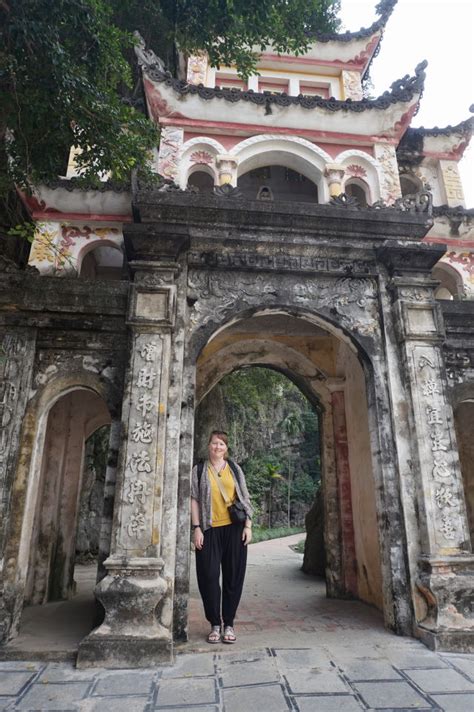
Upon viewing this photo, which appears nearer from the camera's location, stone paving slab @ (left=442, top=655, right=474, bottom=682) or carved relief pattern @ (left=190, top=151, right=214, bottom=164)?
stone paving slab @ (left=442, top=655, right=474, bottom=682)

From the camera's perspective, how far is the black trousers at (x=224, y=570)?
169 inches

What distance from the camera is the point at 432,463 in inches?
185

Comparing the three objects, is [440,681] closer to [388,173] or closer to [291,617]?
[291,617]

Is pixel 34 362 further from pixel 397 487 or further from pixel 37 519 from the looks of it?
pixel 397 487

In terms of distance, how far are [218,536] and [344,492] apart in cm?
335

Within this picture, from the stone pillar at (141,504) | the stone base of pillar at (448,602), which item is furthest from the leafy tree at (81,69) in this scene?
the stone base of pillar at (448,602)

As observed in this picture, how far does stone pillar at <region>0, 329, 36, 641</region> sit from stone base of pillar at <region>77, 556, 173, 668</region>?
108 centimetres

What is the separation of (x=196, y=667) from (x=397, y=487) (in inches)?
96.6

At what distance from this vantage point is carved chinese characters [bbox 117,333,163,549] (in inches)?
165

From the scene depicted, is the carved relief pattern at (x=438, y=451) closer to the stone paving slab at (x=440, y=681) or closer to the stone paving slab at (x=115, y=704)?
the stone paving slab at (x=440, y=681)

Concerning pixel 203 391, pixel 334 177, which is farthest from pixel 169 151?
pixel 203 391

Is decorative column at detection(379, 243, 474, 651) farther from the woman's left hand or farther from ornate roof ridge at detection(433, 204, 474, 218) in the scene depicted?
ornate roof ridge at detection(433, 204, 474, 218)

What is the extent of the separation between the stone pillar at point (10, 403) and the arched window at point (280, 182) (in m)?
6.69

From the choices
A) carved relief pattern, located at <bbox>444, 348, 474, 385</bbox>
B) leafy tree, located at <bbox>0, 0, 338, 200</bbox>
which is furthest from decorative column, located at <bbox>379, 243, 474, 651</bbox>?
leafy tree, located at <bbox>0, 0, 338, 200</bbox>
